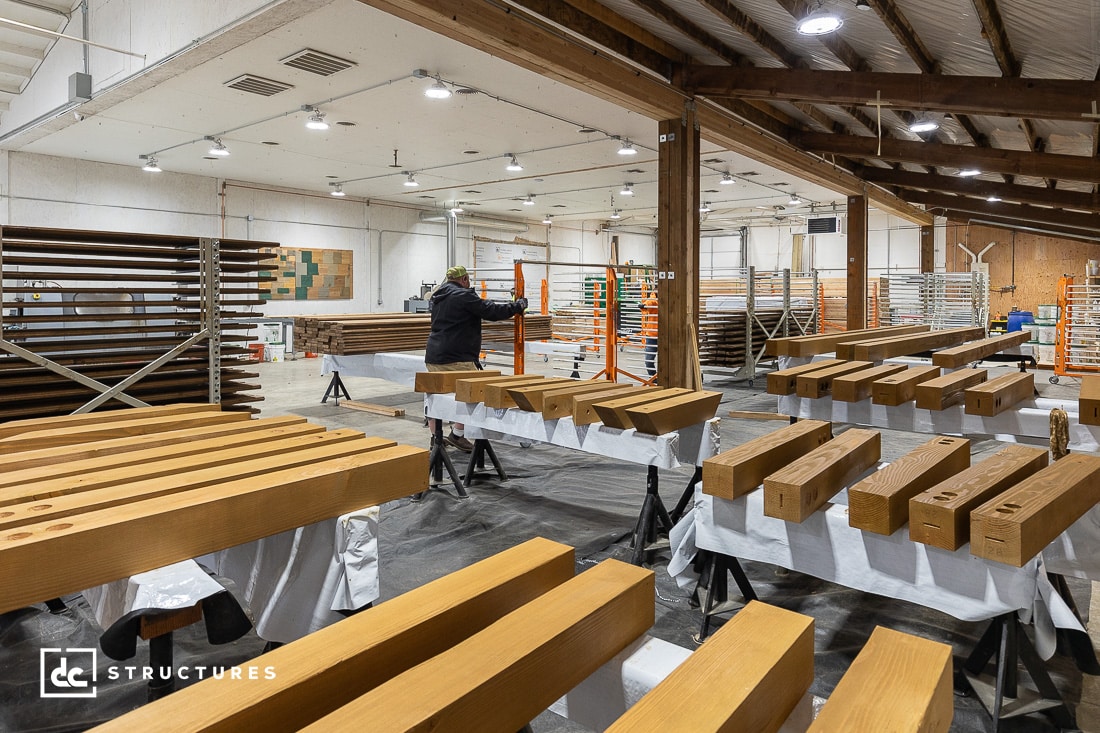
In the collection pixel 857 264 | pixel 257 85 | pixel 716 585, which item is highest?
pixel 257 85

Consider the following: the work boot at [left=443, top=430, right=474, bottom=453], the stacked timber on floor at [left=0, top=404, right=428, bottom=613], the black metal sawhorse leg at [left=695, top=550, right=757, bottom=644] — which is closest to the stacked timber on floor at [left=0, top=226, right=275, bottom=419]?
the stacked timber on floor at [left=0, top=404, right=428, bottom=613]

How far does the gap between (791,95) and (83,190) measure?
12.4m

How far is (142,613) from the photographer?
1.38m

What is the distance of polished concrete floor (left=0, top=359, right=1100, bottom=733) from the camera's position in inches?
99.4

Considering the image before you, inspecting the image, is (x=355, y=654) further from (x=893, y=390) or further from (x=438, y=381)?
(x=438, y=381)

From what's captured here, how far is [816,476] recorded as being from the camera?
7.28ft

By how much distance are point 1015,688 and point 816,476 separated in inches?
42.8

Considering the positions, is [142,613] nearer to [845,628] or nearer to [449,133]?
[845,628]

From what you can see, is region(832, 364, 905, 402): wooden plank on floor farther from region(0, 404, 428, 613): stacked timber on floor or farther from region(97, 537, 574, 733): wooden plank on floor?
region(97, 537, 574, 733): wooden plank on floor

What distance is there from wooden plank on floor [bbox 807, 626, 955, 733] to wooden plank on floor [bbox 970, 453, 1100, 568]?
879 millimetres

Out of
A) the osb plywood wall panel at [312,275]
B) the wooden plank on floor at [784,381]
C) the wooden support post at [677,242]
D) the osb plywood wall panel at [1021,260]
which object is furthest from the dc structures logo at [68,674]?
the osb plywood wall panel at [1021,260]

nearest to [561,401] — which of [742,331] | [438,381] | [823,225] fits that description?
[438,381]

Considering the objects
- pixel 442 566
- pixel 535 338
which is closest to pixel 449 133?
pixel 535 338

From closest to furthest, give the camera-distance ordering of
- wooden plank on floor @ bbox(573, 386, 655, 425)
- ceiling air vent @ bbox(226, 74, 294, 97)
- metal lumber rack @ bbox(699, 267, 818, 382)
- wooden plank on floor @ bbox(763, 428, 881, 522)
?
wooden plank on floor @ bbox(763, 428, 881, 522), wooden plank on floor @ bbox(573, 386, 655, 425), ceiling air vent @ bbox(226, 74, 294, 97), metal lumber rack @ bbox(699, 267, 818, 382)
